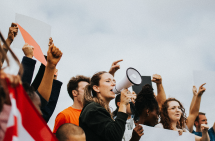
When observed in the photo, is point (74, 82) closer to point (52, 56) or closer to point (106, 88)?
point (106, 88)

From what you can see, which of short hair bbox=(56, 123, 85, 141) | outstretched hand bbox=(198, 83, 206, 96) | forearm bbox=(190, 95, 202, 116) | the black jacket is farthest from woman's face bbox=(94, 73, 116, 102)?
outstretched hand bbox=(198, 83, 206, 96)

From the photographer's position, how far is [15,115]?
1344mm

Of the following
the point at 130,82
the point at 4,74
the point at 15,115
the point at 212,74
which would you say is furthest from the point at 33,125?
the point at 212,74

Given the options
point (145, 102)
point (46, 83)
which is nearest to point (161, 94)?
point (145, 102)

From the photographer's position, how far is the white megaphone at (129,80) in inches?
126

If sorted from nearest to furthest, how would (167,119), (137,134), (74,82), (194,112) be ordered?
1. (137,134)
2. (167,119)
3. (194,112)
4. (74,82)

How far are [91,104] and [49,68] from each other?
27.7 inches

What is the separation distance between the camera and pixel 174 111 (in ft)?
12.3

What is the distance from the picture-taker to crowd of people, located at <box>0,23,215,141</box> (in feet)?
6.41

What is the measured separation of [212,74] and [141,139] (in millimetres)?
2024

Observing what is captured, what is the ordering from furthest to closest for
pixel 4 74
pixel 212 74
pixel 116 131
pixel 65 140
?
pixel 212 74 → pixel 116 131 → pixel 65 140 → pixel 4 74

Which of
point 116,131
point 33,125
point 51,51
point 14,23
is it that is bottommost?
point 116,131

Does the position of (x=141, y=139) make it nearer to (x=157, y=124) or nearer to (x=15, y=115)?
(x=157, y=124)

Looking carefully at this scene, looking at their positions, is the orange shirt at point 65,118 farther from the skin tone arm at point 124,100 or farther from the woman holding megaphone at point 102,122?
the skin tone arm at point 124,100
